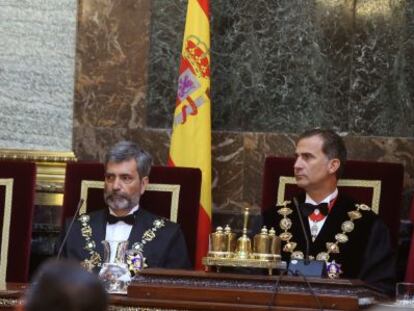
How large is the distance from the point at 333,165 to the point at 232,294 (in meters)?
1.57

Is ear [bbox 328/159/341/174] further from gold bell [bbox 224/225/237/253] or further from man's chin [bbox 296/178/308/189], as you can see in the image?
gold bell [bbox 224/225/237/253]

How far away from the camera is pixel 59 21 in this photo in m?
6.04

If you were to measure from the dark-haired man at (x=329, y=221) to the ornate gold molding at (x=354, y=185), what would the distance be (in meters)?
0.13

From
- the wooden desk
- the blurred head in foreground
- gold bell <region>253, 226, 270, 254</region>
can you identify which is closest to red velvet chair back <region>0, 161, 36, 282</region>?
the wooden desk

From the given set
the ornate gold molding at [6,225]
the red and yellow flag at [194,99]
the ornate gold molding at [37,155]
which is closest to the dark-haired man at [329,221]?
the red and yellow flag at [194,99]

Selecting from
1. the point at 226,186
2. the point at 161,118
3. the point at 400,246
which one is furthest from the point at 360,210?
the point at 161,118

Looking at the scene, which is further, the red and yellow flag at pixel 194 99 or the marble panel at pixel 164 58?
the marble panel at pixel 164 58

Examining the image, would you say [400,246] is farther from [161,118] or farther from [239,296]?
[239,296]

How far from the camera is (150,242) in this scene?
15.7ft

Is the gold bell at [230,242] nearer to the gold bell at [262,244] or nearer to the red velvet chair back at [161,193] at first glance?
the gold bell at [262,244]

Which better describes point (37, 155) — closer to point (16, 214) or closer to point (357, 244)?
point (16, 214)

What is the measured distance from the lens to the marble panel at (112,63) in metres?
5.97

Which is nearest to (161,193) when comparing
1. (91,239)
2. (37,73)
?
(91,239)

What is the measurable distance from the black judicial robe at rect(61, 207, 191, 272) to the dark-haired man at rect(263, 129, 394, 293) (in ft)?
1.54
